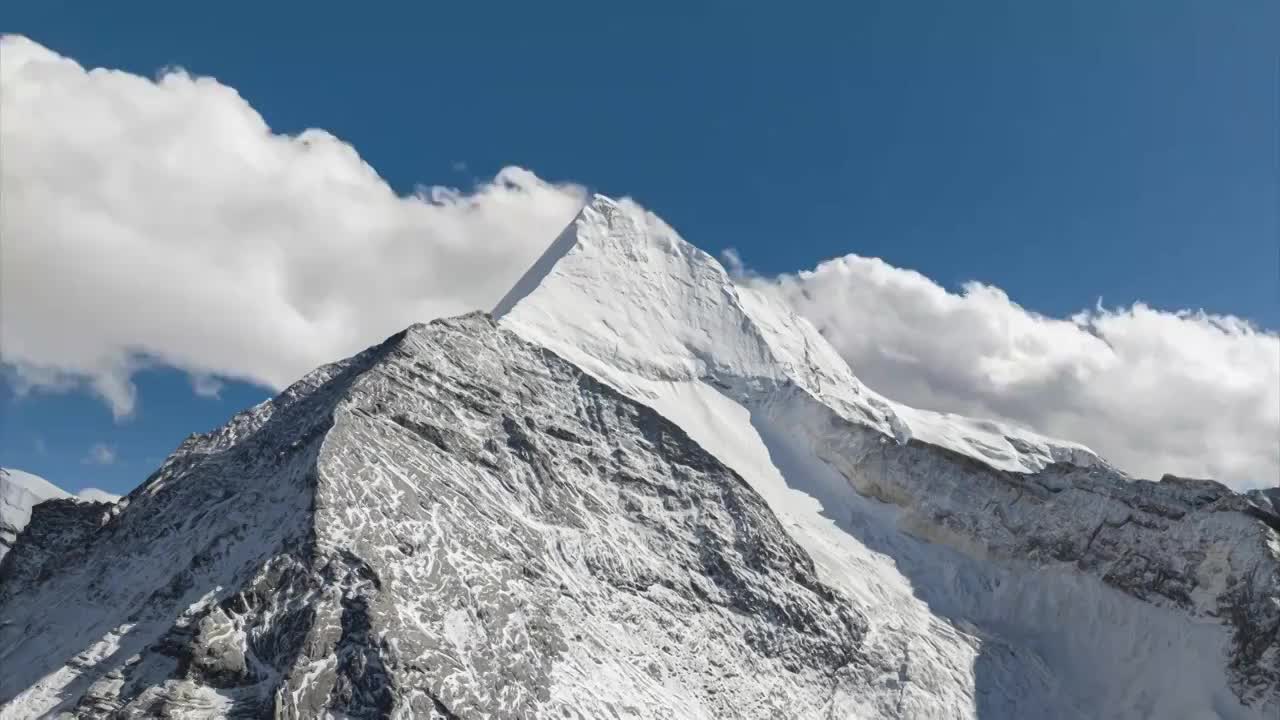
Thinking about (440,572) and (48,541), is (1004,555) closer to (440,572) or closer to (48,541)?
(440,572)

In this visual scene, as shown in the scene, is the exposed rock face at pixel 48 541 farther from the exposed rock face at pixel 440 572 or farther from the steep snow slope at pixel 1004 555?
the steep snow slope at pixel 1004 555

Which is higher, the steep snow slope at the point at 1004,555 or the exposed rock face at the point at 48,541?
the steep snow slope at the point at 1004,555

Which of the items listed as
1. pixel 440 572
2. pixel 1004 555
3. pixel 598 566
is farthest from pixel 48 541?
pixel 1004 555

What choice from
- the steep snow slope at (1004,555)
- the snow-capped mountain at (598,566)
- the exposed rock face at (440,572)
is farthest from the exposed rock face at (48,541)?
the steep snow slope at (1004,555)

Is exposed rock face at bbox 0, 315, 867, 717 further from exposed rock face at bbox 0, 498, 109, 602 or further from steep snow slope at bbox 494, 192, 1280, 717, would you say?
steep snow slope at bbox 494, 192, 1280, 717

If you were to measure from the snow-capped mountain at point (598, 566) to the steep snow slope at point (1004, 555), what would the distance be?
443mm

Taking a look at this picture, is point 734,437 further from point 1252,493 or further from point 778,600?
point 1252,493

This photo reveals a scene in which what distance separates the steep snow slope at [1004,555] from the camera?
501 ft

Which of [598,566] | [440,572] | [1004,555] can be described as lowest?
[440,572]

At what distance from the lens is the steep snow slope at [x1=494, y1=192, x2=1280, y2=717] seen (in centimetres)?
15262

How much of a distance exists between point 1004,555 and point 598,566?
235ft

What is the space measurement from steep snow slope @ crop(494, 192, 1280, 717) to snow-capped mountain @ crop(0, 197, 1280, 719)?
1.45ft

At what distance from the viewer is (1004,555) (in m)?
179

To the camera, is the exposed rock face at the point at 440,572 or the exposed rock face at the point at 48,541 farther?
the exposed rock face at the point at 48,541
